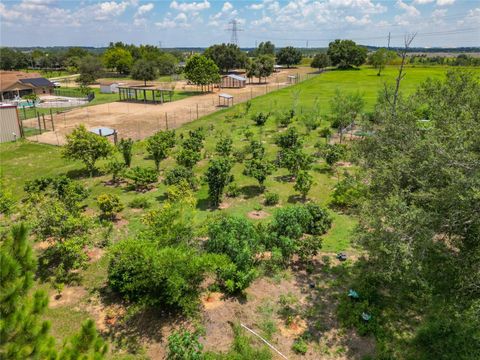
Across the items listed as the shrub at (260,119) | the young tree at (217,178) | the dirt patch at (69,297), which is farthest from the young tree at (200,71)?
the dirt patch at (69,297)

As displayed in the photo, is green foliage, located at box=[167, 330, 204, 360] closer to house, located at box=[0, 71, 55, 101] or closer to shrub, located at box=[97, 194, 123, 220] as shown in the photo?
shrub, located at box=[97, 194, 123, 220]

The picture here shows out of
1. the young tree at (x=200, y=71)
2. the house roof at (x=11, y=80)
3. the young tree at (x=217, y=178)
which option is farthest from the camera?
the young tree at (x=200, y=71)

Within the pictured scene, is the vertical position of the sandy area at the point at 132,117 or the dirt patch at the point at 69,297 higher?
the sandy area at the point at 132,117

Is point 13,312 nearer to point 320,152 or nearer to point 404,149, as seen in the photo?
point 404,149

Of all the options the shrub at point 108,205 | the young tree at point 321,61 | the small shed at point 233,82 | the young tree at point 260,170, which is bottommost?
the shrub at point 108,205

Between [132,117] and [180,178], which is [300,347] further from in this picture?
[132,117]

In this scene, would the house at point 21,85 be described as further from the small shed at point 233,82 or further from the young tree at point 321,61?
the young tree at point 321,61

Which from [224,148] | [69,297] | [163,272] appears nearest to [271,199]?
[224,148]
